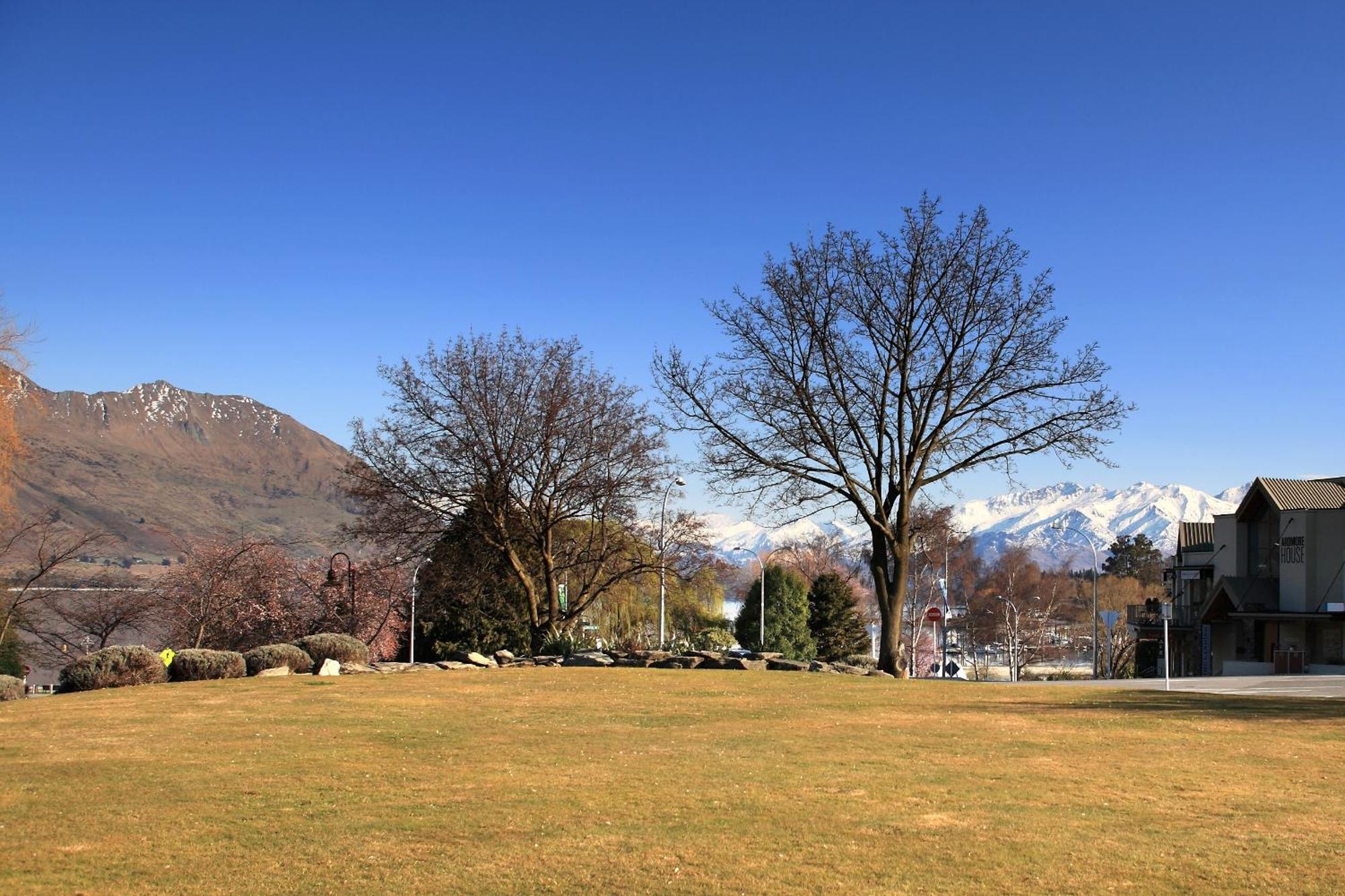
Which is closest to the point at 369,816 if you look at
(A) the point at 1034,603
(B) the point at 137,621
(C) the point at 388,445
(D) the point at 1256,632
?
(C) the point at 388,445

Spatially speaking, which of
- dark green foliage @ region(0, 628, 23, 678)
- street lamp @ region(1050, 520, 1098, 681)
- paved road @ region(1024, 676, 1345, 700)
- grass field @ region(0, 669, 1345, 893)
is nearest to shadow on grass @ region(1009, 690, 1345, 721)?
grass field @ region(0, 669, 1345, 893)

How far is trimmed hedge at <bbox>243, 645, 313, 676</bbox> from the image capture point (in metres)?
25.8

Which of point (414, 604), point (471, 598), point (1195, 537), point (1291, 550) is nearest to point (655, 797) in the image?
point (471, 598)

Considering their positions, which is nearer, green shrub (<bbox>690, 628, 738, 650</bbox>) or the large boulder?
the large boulder

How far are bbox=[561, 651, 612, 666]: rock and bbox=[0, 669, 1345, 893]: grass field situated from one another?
9.43 meters

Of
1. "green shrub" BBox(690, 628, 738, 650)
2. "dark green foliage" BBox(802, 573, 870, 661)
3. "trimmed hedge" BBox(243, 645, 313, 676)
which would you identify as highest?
"trimmed hedge" BBox(243, 645, 313, 676)

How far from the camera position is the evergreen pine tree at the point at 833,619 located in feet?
253

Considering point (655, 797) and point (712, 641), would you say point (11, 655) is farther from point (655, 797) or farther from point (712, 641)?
point (655, 797)

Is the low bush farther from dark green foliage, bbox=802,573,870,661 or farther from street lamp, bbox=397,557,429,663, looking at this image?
dark green foliage, bbox=802,573,870,661

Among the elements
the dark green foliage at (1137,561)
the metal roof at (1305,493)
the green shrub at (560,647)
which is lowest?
the green shrub at (560,647)

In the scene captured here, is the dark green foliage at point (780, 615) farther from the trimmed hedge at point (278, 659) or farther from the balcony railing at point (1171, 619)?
the trimmed hedge at point (278, 659)

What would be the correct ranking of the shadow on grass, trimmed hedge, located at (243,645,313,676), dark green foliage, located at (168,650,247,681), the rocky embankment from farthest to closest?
the rocky embankment < trimmed hedge, located at (243,645,313,676) < dark green foliage, located at (168,650,247,681) < the shadow on grass

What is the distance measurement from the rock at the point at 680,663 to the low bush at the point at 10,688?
14618 millimetres

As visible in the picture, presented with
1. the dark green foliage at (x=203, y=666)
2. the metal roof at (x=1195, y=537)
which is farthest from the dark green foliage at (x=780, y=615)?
the dark green foliage at (x=203, y=666)
